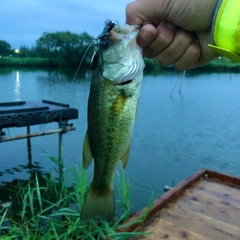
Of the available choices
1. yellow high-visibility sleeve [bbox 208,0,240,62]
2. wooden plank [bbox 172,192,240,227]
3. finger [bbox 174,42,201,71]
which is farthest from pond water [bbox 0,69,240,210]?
yellow high-visibility sleeve [bbox 208,0,240,62]

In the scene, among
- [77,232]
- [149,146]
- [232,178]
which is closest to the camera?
[77,232]

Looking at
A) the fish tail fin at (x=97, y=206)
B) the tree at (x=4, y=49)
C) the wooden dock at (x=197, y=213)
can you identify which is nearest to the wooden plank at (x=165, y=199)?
the wooden dock at (x=197, y=213)

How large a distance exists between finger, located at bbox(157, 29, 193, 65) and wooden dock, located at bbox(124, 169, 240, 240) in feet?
6.65

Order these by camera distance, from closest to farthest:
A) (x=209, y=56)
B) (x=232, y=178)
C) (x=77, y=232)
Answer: (x=209, y=56), (x=77, y=232), (x=232, y=178)

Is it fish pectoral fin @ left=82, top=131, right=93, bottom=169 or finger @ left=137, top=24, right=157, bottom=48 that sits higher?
finger @ left=137, top=24, right=157, bottom=48

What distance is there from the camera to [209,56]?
201 centimetres

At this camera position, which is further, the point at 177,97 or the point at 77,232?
the point at 177,97

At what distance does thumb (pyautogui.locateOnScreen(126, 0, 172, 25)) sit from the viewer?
162 centimetres

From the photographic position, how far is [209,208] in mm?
4113

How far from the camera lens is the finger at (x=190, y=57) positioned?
1.92 metres

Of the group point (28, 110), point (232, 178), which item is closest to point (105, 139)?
point (232, 178)

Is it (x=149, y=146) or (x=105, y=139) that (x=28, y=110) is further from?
(x=105, y=139)

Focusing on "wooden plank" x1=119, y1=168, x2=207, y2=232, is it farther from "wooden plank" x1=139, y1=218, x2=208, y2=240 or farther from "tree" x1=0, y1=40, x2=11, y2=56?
"tree" x1=0, y1=40, x2=11, y2=56

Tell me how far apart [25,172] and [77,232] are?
5.75 m
